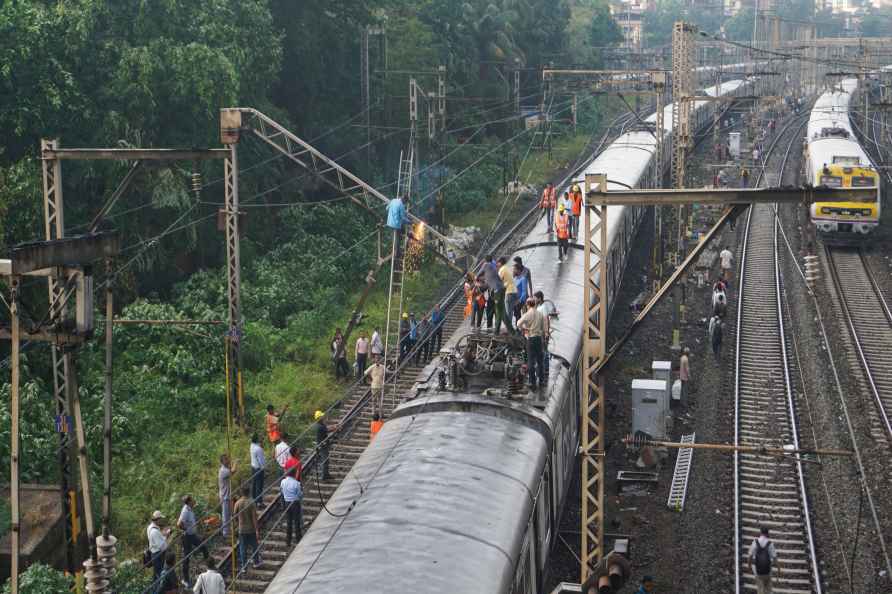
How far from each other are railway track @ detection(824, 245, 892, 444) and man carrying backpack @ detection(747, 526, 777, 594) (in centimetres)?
692

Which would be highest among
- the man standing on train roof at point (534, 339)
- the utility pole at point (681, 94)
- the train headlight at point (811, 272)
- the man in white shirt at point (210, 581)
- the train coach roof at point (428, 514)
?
the utility pole at point (681, 94)

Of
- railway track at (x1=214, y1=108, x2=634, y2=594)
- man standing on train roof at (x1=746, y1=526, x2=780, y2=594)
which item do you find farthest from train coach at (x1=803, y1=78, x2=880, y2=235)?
man standing on train roof at (x1=746, y1=526, x2=780, y2=594)

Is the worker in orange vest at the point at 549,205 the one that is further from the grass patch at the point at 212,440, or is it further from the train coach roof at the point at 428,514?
Answer: the train coach roof at the point at 428,514

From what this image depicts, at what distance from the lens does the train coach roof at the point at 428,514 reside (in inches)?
377

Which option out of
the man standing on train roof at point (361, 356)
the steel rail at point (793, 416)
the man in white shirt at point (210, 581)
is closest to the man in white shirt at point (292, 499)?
the man in white shirt at point (210, 581)

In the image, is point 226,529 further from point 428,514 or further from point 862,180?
point 862,180

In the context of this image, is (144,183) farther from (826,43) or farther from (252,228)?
(826,43)

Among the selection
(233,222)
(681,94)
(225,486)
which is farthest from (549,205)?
(225,486)

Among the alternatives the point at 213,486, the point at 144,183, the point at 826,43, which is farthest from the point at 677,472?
the point at 826,43

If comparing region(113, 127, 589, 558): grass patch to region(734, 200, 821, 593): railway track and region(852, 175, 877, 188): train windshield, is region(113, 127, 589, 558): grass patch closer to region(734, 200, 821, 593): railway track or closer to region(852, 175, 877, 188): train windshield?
region(734, 200, 821, 593): railway track

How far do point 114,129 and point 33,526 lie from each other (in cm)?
1356

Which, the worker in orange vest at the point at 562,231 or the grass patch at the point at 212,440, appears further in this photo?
the worker in orange vest at the point at 562,231

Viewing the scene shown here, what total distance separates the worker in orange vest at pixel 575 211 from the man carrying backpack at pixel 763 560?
28.6ft

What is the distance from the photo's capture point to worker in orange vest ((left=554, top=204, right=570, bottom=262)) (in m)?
21.8
